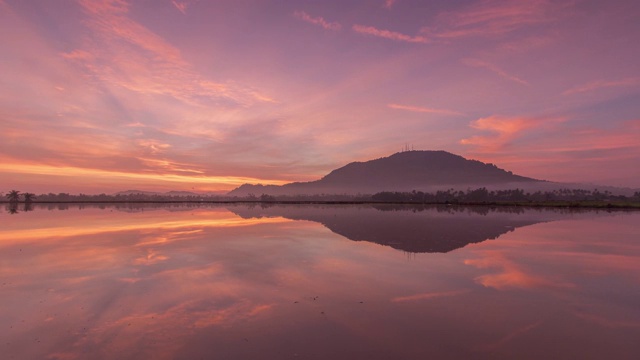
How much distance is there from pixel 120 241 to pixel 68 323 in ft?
67.5

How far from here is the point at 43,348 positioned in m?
8.98

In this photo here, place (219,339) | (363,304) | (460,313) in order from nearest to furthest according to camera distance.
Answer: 1. (219,339)
2. (460,313)
3. (363,304)

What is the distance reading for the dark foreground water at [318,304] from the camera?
9.13 meters

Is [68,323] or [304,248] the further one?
[304,248]

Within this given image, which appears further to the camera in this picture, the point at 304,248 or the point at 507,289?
the point at 304,248

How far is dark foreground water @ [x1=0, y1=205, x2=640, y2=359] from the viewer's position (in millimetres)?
9133

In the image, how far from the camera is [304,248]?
1016 inches

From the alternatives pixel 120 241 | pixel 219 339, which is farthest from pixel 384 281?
pixel 120 241

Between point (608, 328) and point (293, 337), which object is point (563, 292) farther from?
point (293, 337)

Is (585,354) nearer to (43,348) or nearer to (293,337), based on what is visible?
(293,337)

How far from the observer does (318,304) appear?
499 inches

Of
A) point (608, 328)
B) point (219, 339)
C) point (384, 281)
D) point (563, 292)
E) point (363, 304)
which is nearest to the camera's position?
point (219, 339)

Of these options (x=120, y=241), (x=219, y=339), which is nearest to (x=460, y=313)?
(x=219, y=339)

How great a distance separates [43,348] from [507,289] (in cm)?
1604
